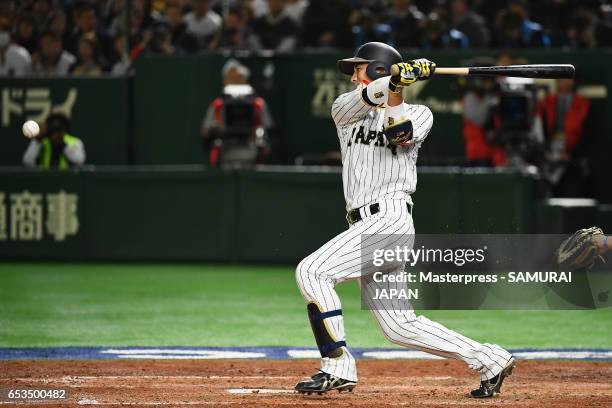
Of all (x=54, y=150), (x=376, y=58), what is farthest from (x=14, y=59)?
(x=376, y=58)

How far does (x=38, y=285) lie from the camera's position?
12.6 m

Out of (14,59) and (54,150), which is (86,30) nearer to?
(14,59)

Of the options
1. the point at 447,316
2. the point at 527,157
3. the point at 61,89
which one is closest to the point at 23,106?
the point at 61,89

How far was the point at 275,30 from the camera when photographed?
624 inches

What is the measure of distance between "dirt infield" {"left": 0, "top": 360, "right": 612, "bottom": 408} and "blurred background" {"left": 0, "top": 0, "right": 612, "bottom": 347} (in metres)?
3.02

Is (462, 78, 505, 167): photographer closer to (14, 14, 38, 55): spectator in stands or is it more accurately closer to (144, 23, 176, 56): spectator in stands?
(144, 23, 176, 56): spectator in stands

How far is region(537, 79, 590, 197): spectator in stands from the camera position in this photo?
46.7ft

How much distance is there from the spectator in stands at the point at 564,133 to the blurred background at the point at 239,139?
23 mm

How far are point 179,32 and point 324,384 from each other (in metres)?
10.5

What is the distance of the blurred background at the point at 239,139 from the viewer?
1334 centimetres

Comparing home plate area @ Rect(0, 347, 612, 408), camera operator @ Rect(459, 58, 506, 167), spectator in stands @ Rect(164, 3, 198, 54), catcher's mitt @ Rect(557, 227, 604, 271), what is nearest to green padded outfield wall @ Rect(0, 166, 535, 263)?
camera operator @ Rect(459, 58, 506, 167)

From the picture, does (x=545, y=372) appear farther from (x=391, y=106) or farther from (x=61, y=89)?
(x=61, y=89)

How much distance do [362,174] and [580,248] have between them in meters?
1.46

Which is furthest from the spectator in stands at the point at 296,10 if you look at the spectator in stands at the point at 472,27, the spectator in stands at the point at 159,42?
the spectator in stands at the point at 472,27
